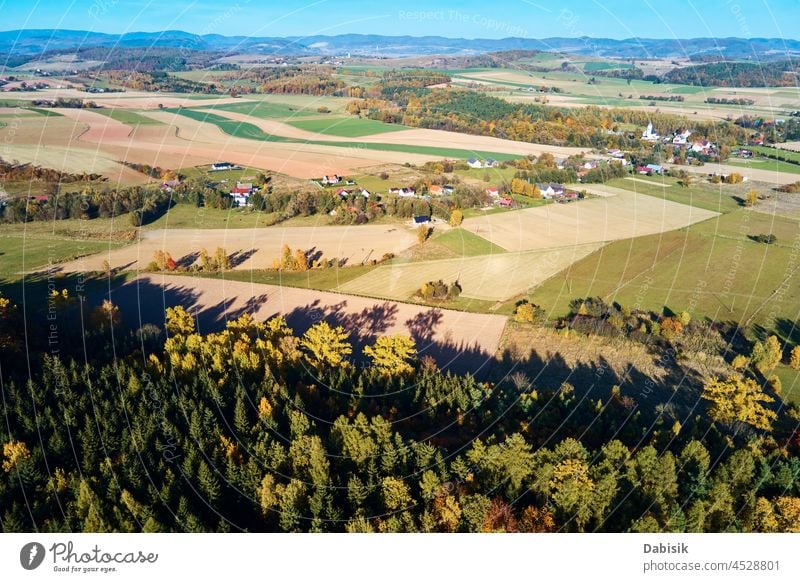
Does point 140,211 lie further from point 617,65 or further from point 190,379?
point 617,65

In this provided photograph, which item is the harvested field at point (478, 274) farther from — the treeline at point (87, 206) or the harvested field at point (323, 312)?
the treeline at point (87, 206)

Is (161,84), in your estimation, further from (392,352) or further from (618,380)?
(618,380)

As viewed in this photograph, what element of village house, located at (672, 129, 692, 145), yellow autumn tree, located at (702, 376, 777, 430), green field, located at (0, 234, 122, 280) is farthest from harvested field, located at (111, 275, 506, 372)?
village house, located at (672, 129, 692, 145)

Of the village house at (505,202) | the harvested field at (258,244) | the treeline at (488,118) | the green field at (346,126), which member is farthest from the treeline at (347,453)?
the treeline at (488,118)

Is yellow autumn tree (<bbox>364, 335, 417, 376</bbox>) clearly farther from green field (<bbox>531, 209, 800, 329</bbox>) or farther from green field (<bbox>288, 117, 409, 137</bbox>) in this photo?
green field (<bbox>288, 117, 409, 137</bbox>)

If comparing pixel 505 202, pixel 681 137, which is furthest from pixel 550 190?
pixel 681 137

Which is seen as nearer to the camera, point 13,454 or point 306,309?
point 13,454
